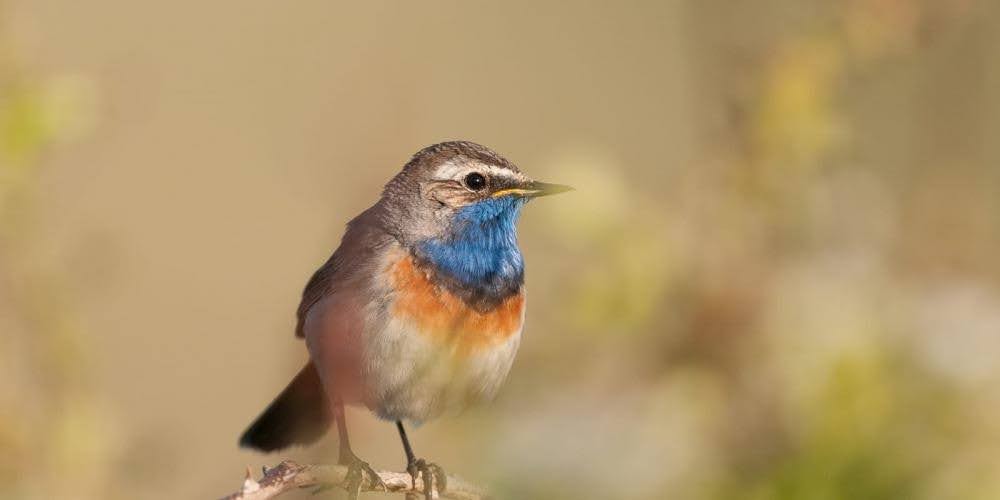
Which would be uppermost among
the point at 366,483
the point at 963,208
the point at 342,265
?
the point at 963,208

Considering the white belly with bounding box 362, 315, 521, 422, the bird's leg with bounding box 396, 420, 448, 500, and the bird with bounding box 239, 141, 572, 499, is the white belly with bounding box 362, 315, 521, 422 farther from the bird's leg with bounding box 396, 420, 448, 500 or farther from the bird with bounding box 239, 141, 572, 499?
the bird's leg with bounding box 396, 420, 448, 500

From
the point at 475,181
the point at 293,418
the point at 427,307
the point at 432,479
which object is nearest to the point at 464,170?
the point at 475,181

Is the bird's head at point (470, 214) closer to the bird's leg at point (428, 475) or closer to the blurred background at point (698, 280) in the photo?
the blurred background at point (698, 280)

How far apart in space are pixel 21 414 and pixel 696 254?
1657 millimetres

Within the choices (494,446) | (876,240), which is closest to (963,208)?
(876,240)

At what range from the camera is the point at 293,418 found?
3654 mm

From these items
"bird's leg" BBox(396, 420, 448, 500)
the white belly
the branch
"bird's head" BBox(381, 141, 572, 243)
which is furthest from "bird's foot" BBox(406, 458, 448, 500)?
"bird's head" BBox(381, 141, 572, 243)

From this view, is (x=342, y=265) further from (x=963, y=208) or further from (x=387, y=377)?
(x=963, y=208)

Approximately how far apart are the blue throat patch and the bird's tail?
0.45 meters

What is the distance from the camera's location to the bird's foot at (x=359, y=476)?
254 centimetres

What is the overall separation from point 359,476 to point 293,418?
2.81 ft

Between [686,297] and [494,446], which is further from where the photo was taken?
[686,297]

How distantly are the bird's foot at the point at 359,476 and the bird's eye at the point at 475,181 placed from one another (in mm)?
1004

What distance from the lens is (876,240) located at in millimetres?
3572
